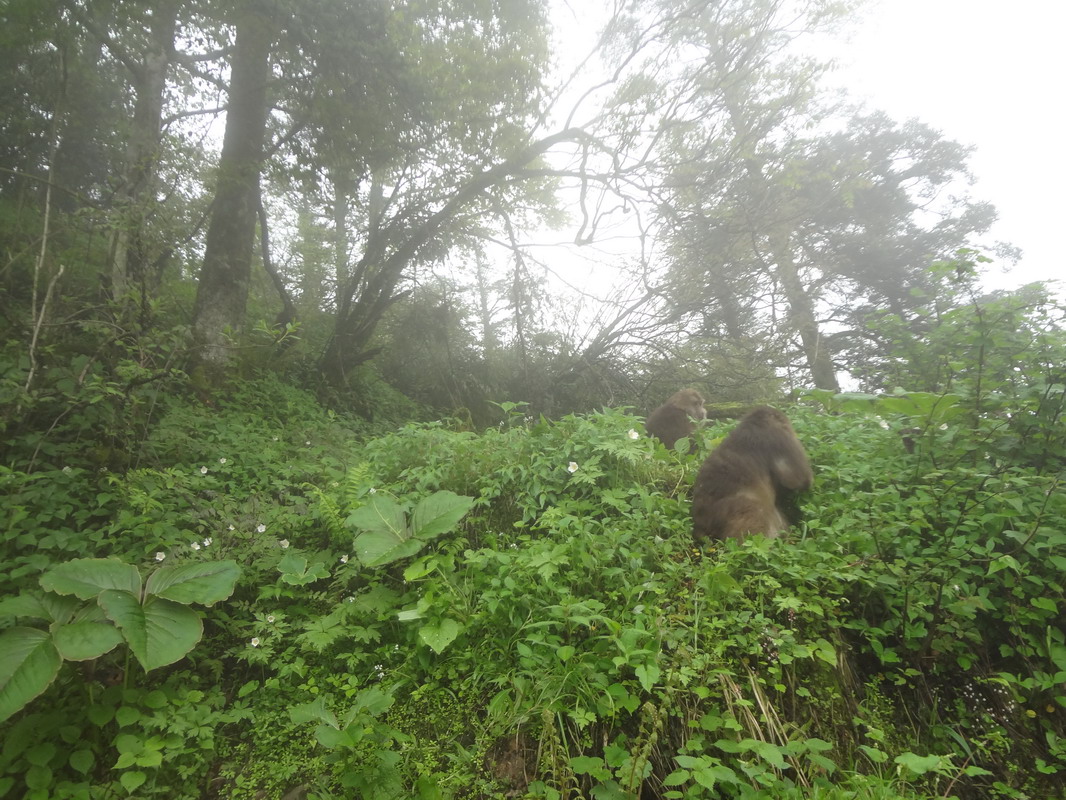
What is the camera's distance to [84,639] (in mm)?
1933

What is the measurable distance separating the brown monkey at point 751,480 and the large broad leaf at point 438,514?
4.34 feet

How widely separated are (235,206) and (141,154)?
1.79 metres

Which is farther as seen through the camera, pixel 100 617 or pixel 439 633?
pixel 439 633

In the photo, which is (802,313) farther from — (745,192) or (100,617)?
(100,617)

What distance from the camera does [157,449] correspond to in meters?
4.19

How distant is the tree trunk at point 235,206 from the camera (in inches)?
273

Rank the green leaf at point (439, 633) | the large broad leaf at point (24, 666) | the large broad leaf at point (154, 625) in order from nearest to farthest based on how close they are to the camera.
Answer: the large broad leaf at point (24, 666), the large broad leaf at point (154, 625), the green leaf at point (439, 633)

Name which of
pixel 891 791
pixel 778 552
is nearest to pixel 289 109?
pixel 778 552

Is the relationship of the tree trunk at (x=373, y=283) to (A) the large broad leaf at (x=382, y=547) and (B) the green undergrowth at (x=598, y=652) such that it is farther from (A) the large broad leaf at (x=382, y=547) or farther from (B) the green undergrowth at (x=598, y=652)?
(A) the large broad leaf at (x=382, y=547)

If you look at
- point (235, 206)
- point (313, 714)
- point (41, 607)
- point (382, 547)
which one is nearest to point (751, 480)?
point (382, 547)

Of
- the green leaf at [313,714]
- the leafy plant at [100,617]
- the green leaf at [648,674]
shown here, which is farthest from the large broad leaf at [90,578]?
the green leaf at [648,674]

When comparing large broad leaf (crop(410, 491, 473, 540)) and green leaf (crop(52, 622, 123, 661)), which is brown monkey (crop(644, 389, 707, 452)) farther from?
green leaf (crop(52, 622, 123, 661))

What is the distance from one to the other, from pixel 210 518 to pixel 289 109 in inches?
268

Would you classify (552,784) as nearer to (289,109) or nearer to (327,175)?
(327,175)
